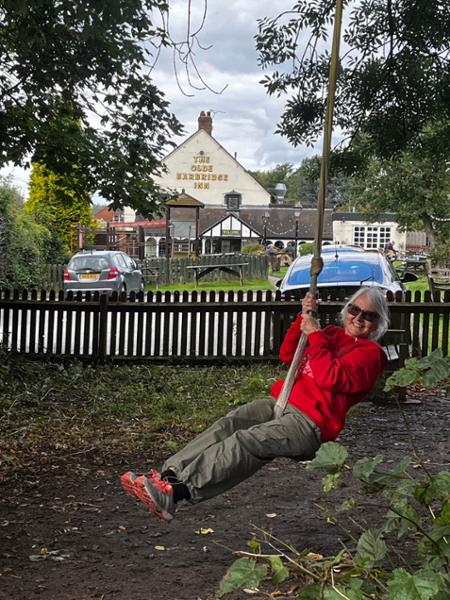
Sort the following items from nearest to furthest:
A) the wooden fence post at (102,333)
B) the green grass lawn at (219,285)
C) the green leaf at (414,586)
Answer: the green leaf at (414,586)
the wooden fence post at (102,333)
the green grass lawn at (219,285)

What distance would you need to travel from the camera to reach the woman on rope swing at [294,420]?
352cm

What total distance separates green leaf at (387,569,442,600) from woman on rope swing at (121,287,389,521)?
64.0 inches

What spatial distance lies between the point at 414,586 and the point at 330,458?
62 centimetres

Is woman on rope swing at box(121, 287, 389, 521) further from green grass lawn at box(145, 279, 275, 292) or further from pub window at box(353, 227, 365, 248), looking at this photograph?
pub window at box(353, 227, 365, 248)

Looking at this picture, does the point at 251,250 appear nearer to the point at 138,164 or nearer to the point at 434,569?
the point at 138,164

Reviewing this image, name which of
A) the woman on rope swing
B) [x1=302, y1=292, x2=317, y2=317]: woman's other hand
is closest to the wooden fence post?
the woman on rope swing

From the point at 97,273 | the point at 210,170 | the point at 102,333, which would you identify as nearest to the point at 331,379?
the point at 102,333

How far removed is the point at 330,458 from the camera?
8.25 ft

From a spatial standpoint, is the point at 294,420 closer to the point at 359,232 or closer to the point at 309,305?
the point at 309,305

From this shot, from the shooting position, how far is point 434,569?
7.22 feet

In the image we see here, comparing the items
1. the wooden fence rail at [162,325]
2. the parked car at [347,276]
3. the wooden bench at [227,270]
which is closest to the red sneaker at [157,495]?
the wooden fence rail at [162,325]

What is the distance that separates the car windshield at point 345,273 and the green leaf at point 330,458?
8.72 meters

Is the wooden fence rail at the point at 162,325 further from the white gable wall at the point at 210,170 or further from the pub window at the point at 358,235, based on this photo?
the pub window at the point at 358,235

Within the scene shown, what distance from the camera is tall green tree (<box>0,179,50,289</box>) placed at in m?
18.3
